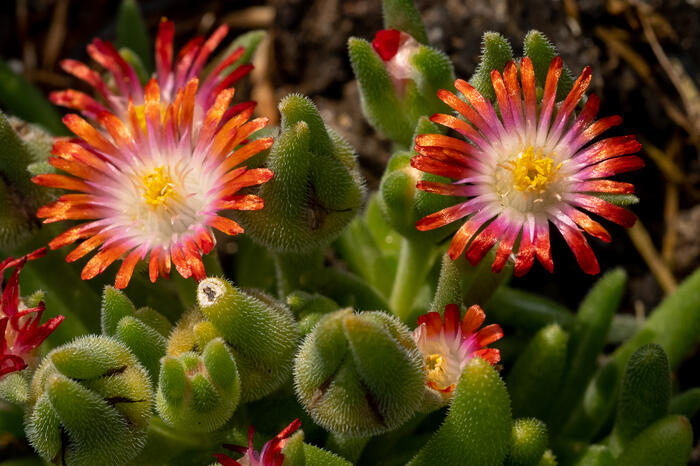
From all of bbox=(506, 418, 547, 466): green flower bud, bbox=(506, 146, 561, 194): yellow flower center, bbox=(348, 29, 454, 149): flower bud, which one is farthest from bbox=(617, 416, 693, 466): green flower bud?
bbox=(348, 29, 454, 149): flower bud

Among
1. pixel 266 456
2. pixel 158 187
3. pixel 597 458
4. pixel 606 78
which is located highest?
pixel 606 78

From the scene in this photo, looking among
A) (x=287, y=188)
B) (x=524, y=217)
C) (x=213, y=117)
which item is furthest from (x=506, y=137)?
(x=213, y=117)

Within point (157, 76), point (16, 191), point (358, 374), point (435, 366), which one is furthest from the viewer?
point (157, 76)

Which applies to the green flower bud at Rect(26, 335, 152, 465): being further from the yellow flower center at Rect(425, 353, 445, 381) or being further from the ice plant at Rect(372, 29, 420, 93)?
the ice plant at Rect(372, 29, 420, 93)

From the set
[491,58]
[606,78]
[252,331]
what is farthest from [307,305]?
[606,78]

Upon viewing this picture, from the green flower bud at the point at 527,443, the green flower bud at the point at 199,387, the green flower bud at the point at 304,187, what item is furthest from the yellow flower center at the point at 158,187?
the green flower bud at the point at 527,443

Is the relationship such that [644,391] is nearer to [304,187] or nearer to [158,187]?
[304,187]
